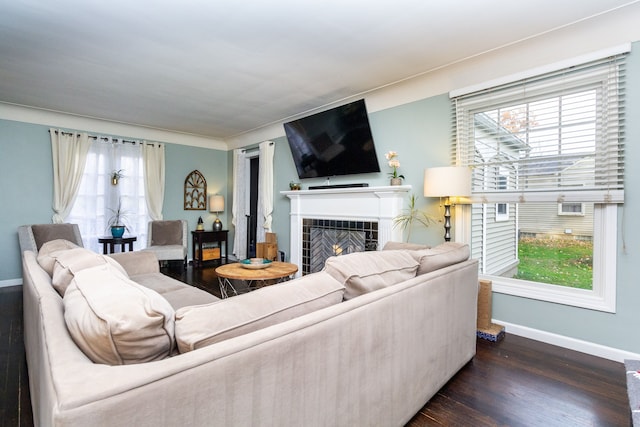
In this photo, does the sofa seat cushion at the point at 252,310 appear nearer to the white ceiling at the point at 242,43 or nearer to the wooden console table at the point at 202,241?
the white ceiling at the point at 242,43

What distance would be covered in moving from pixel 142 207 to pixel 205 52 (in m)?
3.51

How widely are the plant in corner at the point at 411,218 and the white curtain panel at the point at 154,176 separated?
13.5 feet

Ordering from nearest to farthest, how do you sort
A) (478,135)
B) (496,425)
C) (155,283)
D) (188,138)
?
(496,425) → (155,283) → (478,135) → (188,138)

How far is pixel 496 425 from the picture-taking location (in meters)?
1.56

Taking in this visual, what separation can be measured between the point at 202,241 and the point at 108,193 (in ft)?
5.28

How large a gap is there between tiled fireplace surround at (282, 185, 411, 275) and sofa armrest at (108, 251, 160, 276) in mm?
2019

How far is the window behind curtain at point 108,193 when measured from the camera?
15.7ft

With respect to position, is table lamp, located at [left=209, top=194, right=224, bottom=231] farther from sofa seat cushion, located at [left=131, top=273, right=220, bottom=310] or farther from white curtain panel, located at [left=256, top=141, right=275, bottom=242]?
sofa seat cushion, located at [left=131, top=273, right=220, bottom=310]

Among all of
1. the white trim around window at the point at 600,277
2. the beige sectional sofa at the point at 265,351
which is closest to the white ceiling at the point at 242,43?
the white trim around window at the point at 600,277

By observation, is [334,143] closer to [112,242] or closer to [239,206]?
[239,206]

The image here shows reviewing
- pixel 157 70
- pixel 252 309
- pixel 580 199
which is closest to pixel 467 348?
pixel 580 199

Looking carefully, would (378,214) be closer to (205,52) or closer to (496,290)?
(496,290)

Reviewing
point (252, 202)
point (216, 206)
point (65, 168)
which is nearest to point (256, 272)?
point (252, 202)

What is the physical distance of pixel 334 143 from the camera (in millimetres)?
4062
